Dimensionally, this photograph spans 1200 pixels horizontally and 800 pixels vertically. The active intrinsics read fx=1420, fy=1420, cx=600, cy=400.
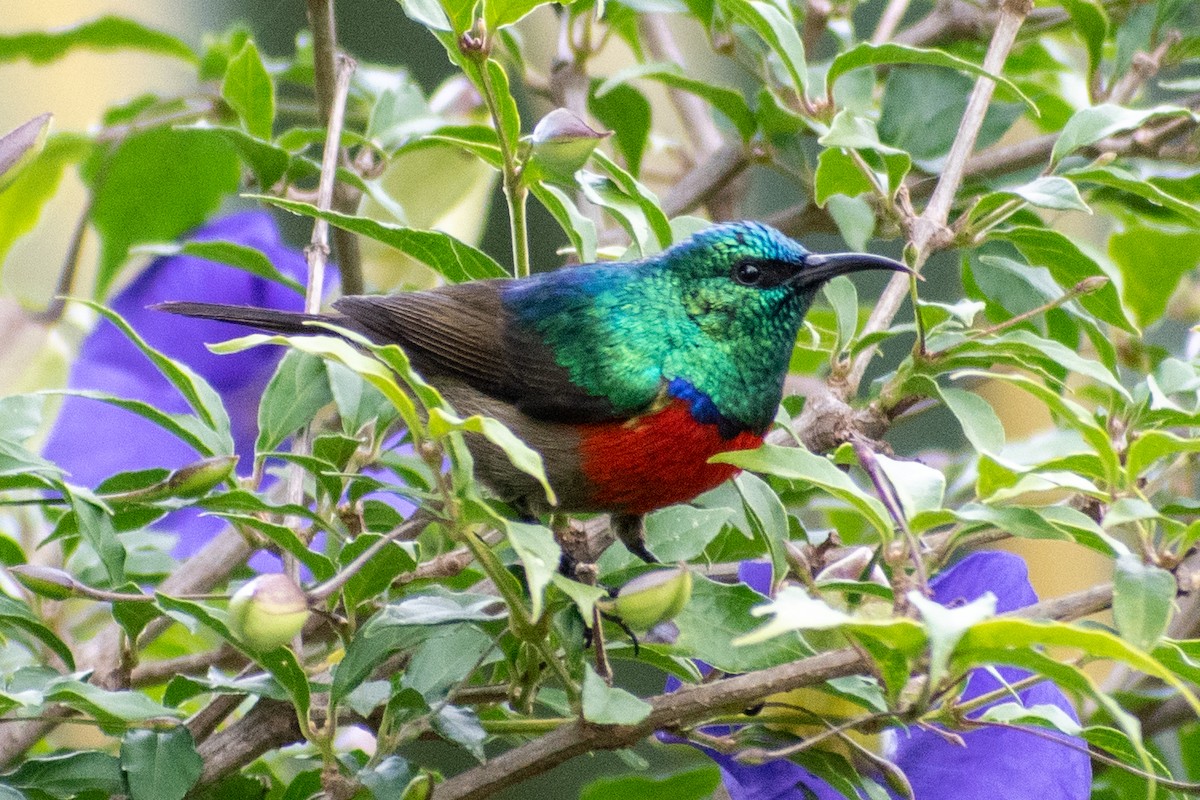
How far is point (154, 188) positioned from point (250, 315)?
555mm

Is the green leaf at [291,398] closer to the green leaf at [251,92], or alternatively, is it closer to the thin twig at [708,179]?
the green leaf at [251,92]

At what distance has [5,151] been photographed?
105 cm

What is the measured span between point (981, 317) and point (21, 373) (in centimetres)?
Result: 100

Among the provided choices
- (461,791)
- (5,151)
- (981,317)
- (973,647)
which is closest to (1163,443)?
(973,647)

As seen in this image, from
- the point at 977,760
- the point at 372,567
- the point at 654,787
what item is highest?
the point at 372,567

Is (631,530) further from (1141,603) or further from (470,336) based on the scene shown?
(1141,603)

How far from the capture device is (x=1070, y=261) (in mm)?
1188

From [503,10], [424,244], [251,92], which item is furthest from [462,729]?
[251,92]

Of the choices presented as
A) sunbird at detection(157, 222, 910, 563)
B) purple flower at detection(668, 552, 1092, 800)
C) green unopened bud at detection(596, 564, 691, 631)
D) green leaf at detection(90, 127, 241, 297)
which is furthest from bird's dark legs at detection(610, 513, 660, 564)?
green leaf at detection(90, 127, 241, 297)

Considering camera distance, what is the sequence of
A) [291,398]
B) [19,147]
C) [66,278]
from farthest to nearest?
1. [66,278]
2. [291,398]
3. [19,147]

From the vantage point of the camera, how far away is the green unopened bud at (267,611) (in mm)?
790

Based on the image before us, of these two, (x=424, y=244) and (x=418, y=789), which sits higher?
(x=424, y=244)

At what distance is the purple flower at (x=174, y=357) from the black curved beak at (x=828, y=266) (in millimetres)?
635

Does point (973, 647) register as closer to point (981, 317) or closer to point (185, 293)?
point (981, 317)
